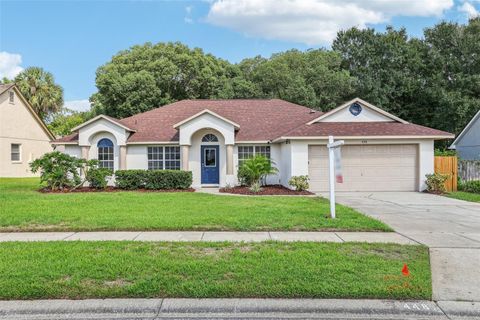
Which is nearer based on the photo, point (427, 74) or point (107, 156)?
point (107, 156)

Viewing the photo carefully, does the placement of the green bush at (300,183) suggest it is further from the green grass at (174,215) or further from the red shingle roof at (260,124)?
the green grass at (174,215)

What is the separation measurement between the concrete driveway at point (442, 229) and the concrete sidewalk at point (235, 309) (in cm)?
44

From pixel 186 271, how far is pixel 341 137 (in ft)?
45.7

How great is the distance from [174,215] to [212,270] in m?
5.14

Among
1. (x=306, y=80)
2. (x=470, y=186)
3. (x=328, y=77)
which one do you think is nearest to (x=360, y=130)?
(x=470, y=186)

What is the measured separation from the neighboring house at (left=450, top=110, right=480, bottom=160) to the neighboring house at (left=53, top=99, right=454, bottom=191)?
1513cm

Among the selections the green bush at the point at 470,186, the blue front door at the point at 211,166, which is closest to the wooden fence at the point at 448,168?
the green bush at the point at 470,186

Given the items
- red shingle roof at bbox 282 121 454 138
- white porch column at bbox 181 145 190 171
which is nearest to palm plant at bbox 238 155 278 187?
red shingle roof at bbox 282 121 454 138

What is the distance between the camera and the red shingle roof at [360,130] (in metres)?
19.1

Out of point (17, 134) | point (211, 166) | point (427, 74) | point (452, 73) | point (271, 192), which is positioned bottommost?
point (271, 192)

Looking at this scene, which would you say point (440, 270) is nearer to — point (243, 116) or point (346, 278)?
point (346, 278)

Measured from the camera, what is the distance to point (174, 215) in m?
11.0

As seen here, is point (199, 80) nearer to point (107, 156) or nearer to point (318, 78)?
point (318, 78)

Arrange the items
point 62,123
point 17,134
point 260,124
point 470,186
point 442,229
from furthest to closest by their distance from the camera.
Answer: point 62,123 < point 17,134 < point 260,124 < point 470,186 < point 442,229
